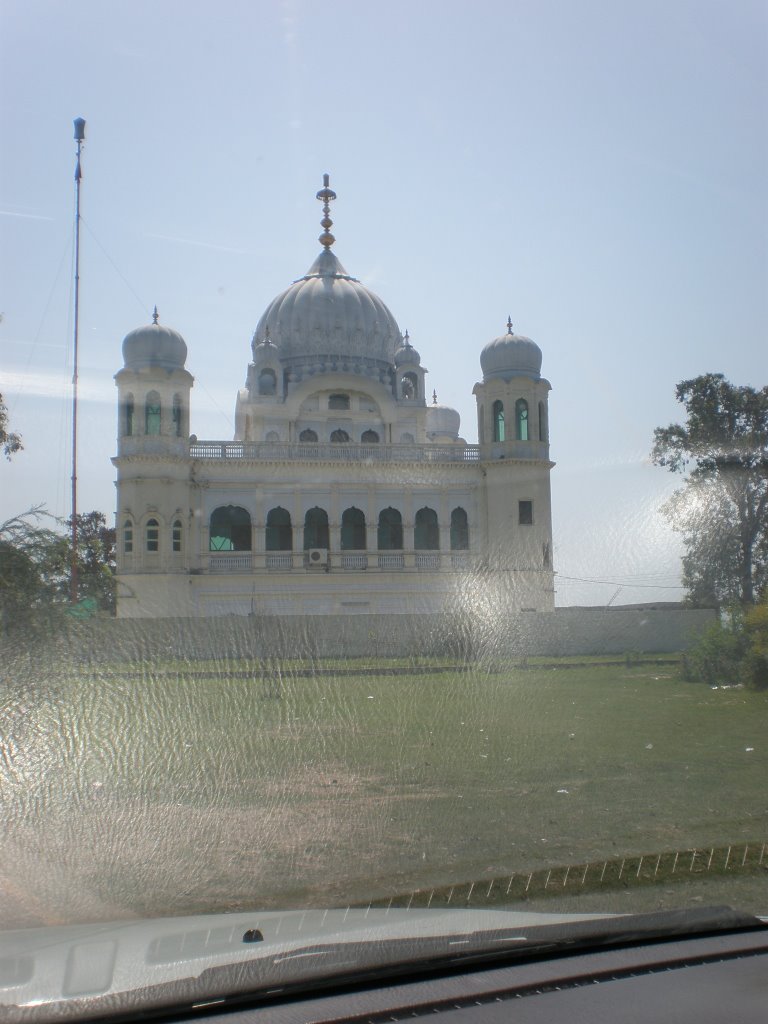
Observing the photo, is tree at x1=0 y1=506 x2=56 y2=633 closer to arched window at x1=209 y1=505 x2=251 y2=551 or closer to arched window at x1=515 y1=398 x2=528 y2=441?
arched window at x1=209 y1=505 x2=251 y2=551

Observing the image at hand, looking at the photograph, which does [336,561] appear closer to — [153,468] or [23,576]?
[153,468]

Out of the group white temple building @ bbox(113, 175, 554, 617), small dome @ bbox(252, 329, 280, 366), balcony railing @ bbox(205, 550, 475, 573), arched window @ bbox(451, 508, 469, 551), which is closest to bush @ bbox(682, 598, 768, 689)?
white temple building @ bbox(113, 175, 554, 617)

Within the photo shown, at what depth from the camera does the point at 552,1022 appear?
2.53 meters

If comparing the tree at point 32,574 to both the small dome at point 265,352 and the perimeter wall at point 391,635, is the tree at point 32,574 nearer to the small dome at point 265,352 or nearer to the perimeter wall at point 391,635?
the perimeter wall at point 391,635

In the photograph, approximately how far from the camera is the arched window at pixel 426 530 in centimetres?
3341

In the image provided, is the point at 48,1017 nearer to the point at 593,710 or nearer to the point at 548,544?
the point at 593,710

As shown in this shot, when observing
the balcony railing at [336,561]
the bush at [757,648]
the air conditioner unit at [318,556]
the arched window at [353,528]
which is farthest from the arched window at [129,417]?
the bush at [757,648]

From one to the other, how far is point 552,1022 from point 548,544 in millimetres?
28982

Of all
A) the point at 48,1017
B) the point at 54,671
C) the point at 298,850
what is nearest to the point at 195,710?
the point at 54,671

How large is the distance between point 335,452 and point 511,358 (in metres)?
6.57

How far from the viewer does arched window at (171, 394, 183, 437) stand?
1168 inches

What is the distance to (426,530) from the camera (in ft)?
111

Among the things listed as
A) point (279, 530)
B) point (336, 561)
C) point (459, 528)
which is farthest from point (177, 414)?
point (459, 528)

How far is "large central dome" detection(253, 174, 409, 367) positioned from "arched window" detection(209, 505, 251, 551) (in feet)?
35.2
